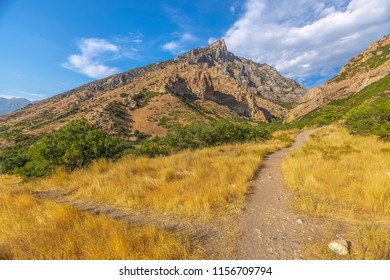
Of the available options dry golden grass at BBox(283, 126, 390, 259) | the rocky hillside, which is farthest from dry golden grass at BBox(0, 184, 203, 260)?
the rocky hillside

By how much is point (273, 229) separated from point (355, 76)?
13920 centimetres

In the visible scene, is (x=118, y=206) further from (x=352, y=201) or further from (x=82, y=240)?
(x=352, y=201)

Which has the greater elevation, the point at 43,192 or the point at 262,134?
the point at 262,134

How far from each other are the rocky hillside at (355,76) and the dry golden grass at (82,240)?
118 metres

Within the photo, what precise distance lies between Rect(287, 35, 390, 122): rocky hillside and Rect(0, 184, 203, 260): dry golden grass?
387 feet

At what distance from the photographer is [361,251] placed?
10.6 feet

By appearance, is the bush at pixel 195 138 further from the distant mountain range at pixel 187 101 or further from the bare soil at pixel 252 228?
the distant mountain range at pixel 187 101

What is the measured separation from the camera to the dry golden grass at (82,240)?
3.26 m

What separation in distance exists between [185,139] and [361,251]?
53.3ft

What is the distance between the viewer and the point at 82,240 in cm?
356
